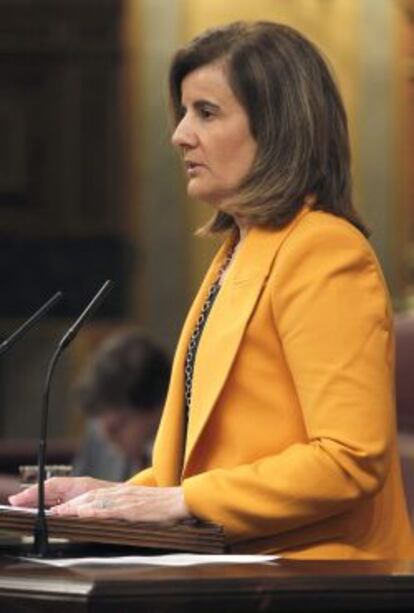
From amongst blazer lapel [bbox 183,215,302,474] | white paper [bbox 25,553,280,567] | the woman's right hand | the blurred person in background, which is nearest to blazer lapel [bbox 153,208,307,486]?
blazer lapel [bbox 183,215,302,474]

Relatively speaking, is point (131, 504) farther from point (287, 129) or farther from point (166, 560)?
point (287, 129)

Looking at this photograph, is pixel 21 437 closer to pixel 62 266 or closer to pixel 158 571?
pixel 62 266

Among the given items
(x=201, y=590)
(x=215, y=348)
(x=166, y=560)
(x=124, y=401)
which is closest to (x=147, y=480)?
(x=215, y=348)

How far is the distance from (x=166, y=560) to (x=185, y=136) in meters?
0.62

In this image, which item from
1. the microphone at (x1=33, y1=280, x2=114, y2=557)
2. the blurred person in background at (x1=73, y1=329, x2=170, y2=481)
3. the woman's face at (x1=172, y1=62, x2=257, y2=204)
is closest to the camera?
the microphone at (x1=33, y1=280, x2=114, y2=557)

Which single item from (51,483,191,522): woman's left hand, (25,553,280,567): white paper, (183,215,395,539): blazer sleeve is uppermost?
(183,215,395,539): blazer sleeve

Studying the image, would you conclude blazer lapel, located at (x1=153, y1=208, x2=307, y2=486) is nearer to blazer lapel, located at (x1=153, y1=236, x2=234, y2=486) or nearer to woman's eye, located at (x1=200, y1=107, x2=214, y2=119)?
blazer lapel, located at (x1=153, y1=236, x2=234, y2=486)

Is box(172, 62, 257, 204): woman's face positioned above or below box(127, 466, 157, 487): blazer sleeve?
above

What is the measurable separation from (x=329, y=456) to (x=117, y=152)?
530 cm

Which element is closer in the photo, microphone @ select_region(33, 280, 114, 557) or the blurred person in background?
microphone @ select_region(33, 280, 114, 557)

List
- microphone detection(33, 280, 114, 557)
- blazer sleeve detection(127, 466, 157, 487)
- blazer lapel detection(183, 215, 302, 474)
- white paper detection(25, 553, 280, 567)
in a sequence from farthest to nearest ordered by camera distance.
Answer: blazer sleeve detection(127, 466, 157, 487) < blazer lapel detection(183, 215, 302, 474) < microphone detection(33, 280, 114, 557) < white paper detection(25, 553, 280, 567)

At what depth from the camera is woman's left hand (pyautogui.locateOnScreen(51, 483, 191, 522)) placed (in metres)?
2.66

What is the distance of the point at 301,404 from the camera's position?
8.93 feet

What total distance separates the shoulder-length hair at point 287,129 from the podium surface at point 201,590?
59 cm
